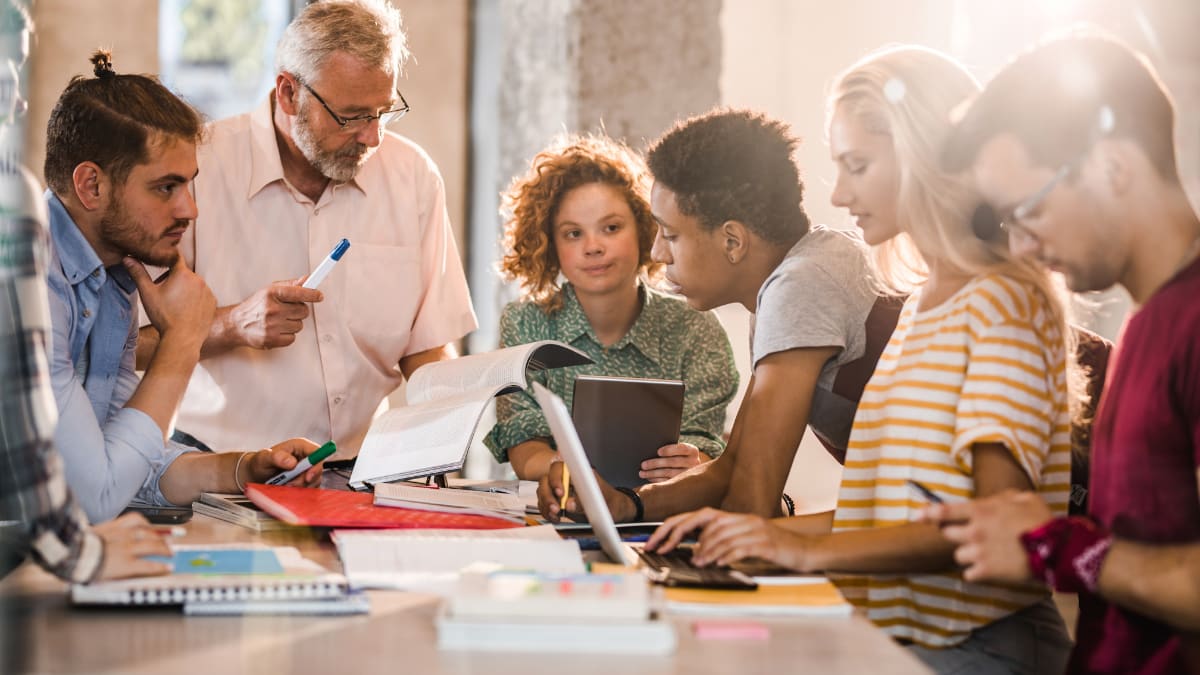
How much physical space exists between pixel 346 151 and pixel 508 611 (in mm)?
1624

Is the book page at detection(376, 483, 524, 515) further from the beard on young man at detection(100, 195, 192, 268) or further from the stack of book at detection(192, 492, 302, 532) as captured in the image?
the beard on young man at detection(100, 195, 192, 268)

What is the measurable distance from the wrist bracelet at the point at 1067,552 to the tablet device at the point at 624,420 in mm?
940

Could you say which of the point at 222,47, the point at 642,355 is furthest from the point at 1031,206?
the point at 222,47

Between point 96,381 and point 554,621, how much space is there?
1.18 m

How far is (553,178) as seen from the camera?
9.02 feet

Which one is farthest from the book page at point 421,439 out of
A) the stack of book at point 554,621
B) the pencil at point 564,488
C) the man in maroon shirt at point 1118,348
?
the man in maroon shirt at point 1118,348

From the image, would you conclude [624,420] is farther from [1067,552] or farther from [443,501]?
[1067,552]

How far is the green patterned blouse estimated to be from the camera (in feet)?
8.59

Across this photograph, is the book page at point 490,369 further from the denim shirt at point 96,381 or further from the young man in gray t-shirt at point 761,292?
the denim shirt at point 96,381

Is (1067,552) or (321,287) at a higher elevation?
(321,287)

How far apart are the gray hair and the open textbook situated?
2.62ft

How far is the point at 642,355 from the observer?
105 inches

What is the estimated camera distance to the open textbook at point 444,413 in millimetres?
1771

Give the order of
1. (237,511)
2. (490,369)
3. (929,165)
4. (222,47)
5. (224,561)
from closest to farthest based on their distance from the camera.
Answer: (224,561) < (929,165) < (237,511) < (490,369) < (222,47)
